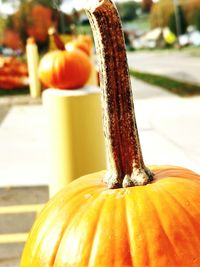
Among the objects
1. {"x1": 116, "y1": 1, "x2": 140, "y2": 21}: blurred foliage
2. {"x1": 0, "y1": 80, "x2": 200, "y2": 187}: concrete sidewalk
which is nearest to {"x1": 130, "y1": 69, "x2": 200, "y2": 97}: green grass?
{"x1": 0, "y1": 80, "x2": 200, "y2": 187}: concrete sidewalk

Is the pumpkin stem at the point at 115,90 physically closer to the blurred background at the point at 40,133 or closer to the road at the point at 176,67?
the blurred background at the point at 40,133

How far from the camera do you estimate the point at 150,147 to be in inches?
278

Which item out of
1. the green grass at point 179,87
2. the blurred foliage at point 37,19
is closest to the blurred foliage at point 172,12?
the blurred foliage at point 37,19

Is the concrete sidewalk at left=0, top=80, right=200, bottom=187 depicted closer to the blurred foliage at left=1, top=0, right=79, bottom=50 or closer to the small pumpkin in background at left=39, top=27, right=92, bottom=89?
the small pumpkin in background at left=39, top=27, right=92, bottom=89

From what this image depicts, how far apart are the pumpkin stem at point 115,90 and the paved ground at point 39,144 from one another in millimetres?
2020

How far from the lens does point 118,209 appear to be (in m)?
1.58

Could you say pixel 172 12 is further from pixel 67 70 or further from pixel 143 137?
pixel 67 70

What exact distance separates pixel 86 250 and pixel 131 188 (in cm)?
22

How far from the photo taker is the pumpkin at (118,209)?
151cm

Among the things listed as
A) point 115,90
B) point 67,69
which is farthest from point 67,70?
point 115,90

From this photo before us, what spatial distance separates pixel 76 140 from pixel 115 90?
114 inches

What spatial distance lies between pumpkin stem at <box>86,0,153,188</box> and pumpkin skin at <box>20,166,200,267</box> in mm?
96

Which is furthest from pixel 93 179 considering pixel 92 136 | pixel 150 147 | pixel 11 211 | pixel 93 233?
pixel 150 147

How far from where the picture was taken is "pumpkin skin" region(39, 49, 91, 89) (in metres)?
6.24
